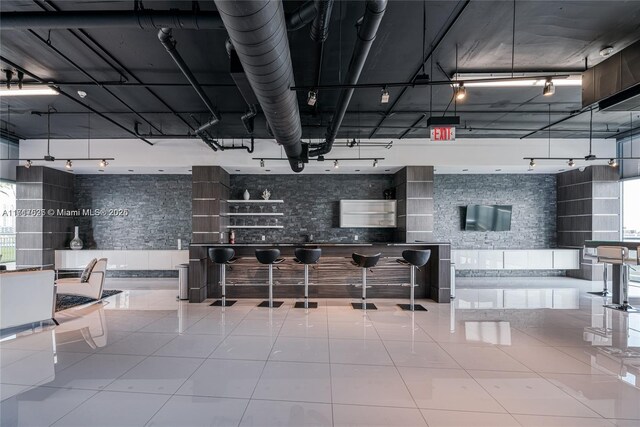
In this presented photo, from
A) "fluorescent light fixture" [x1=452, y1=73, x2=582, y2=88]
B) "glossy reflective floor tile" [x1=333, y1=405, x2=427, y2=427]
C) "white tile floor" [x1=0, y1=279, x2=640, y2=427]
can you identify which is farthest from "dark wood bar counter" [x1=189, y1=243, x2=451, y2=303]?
"glossy reflective floor tile" [x1=333, y1=405, x2=427, y2=427]

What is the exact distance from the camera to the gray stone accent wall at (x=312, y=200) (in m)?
9.04

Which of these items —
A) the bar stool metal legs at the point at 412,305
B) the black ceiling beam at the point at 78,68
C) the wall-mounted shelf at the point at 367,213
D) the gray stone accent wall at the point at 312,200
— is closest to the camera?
the black ceiling beam at the point at 78,68

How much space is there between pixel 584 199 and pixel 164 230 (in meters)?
11.9

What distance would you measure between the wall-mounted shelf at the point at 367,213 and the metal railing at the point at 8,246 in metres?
8.78

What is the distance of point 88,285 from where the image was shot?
5.80 m

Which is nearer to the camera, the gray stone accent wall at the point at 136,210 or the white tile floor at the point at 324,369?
the white tile floor at the point at 324,369

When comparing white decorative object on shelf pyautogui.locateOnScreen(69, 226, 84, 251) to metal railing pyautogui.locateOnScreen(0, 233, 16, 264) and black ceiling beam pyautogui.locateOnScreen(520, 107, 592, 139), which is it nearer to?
metal railing pyautogui.locateOnScreen(0, 233, 16, 264)

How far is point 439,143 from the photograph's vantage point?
820 centimetres

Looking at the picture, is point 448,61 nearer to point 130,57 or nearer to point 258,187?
point 130,57

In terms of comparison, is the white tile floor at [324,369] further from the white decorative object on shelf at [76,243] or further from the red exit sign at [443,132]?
the white decorative object on shelf at [76,243]

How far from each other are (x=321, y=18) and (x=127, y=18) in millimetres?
1858

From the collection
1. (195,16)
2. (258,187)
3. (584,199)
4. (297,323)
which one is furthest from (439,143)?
(195,16)

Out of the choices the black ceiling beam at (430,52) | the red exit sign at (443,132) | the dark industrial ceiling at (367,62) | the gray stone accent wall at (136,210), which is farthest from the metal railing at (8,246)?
the red exit sign at (443,132)

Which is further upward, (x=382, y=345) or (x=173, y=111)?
(x=173, y=111)
